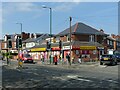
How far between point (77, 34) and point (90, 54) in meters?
5.95

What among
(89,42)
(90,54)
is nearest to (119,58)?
(90,54)

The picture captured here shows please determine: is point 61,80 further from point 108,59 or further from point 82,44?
point 82,44

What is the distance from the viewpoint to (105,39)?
7694 cm

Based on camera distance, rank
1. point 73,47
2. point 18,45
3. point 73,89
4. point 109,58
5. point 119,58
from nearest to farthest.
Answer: point 73,89
point 18,45
point 109,58
point 119,58
point 73,47

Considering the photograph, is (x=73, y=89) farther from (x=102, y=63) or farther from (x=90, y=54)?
(x=90, y=54)

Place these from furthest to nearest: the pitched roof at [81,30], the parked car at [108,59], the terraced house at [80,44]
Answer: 1. the pitched roof at [81,30]
2. the terraced house at [80,44]
3. the parked car at [108,59]

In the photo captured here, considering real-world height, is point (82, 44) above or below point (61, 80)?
above

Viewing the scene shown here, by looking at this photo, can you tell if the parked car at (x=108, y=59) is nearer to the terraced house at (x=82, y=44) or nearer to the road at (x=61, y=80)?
the terraced house at (x=82, y=44)

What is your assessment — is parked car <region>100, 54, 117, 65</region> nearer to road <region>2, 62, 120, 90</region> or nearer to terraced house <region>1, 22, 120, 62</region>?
terraced house <region>1, 22, 120, 62</region>

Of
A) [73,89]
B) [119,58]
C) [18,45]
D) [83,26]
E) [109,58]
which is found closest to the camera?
[73,89]

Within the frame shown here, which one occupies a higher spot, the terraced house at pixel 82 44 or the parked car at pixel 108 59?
the terraced house at pixel 82 44

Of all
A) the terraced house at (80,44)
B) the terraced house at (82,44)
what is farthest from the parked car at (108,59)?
the terraced house at (82,44)

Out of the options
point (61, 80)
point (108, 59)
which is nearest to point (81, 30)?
point (108, 59)

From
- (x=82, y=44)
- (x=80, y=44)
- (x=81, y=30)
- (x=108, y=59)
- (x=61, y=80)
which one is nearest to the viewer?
(x=61, y=80)
